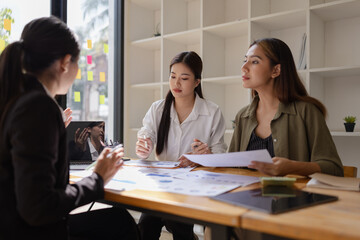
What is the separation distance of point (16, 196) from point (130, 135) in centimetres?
263

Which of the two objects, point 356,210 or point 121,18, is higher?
point 121,18

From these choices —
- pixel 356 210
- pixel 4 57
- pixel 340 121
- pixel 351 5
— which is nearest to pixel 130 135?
pixel 340 121

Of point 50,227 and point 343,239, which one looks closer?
point 343,239

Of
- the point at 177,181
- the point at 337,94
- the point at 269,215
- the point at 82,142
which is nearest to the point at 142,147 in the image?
the point at 82,142

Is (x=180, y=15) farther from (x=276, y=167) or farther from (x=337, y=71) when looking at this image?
(x=276, y=167)

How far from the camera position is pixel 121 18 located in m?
3.40

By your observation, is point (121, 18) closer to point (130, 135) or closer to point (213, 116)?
point (130, 135)

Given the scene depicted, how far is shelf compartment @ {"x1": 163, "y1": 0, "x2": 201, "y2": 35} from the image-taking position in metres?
3.19

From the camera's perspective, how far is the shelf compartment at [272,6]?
2.66 m

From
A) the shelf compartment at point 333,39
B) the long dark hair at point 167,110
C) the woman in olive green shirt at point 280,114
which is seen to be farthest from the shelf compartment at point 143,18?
the woman in olive green shirt at point 280,114

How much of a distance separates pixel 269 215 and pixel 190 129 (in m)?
1.44

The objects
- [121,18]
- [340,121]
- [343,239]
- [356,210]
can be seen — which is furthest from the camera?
[121,18]

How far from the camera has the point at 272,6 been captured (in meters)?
2.87

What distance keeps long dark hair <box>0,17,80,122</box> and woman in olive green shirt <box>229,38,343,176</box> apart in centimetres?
104
